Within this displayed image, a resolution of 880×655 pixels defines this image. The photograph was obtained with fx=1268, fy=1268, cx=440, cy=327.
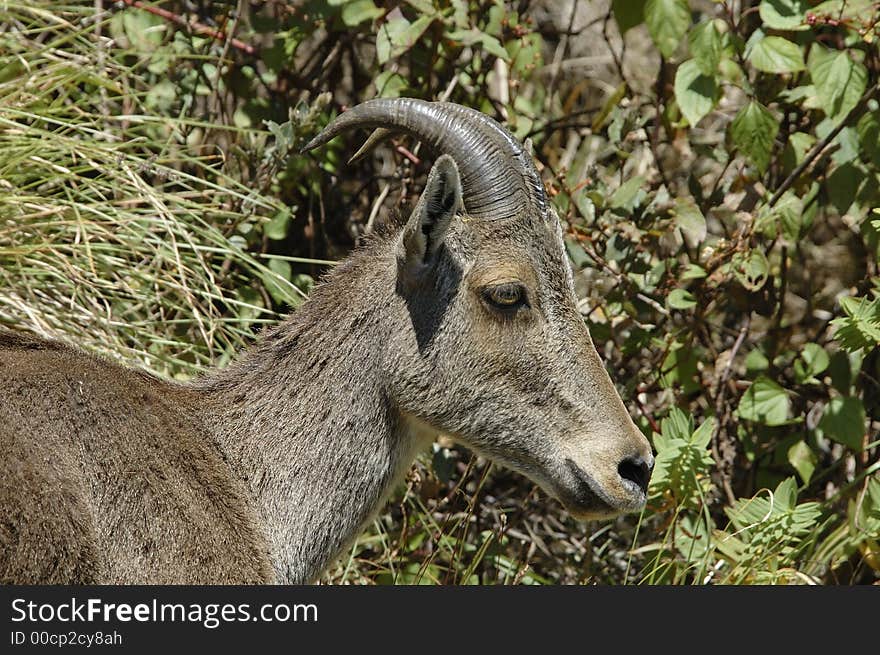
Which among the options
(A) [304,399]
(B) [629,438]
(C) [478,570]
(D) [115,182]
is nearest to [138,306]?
(D) [115,182]

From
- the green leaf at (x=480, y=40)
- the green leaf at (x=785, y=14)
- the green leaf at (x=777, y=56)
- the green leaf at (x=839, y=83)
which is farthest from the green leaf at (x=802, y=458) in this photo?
the green leaf at (x=480, y=40)

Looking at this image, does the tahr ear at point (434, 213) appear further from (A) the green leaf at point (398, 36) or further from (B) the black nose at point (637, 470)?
(A) the green leaf at point (398, 36)

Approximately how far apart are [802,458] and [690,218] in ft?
4.41

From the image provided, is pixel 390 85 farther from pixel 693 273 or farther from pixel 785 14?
pixel 785 14

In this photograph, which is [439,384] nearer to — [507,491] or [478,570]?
[478,570]

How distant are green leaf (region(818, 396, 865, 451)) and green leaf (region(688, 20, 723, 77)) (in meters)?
1.75

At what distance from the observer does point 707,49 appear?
5598 millimetres

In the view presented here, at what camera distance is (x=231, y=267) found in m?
6.98

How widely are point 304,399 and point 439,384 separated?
492 mm

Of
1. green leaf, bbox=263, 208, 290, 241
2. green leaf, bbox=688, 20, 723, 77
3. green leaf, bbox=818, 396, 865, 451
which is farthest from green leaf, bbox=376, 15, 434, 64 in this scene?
green leaf, bbox=818, 396, 865, 451

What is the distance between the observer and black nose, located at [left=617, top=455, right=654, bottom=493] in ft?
14.5

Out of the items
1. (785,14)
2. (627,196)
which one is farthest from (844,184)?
(627,196)

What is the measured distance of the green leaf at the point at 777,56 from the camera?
5629 millimetres

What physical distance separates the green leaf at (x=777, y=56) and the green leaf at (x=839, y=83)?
11cm
